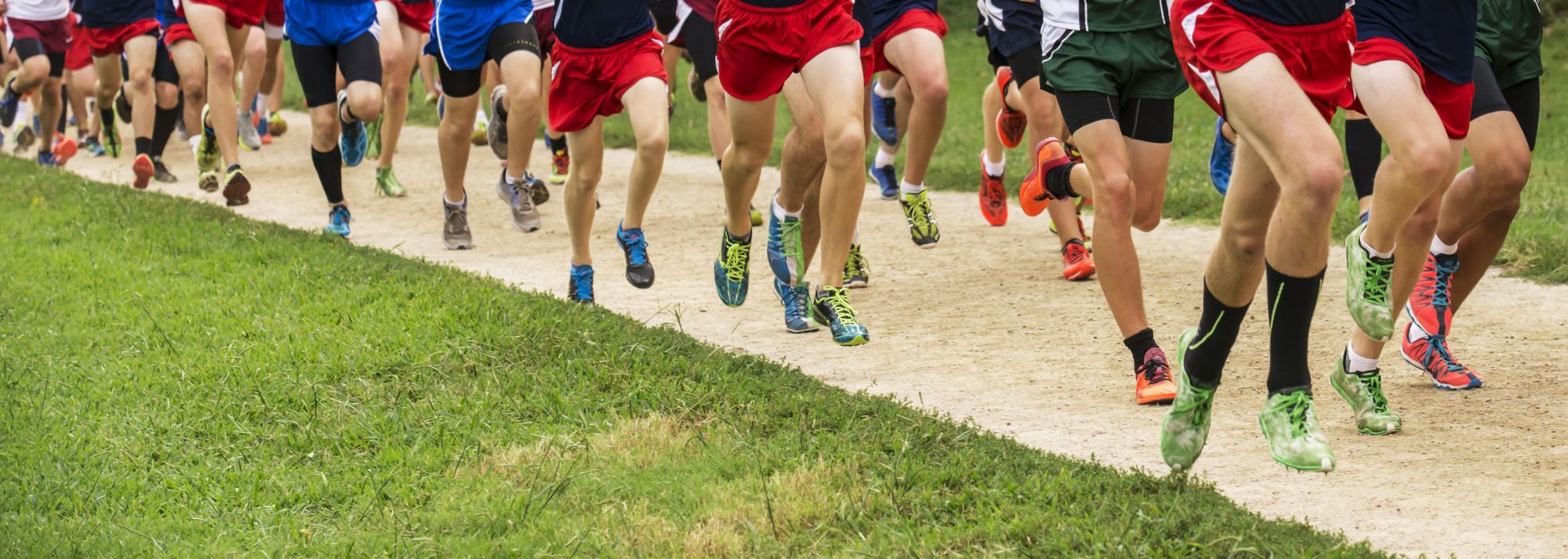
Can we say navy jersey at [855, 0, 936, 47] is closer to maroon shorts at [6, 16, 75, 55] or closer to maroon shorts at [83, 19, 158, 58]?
maroon shorts at [83, 19, 158, 58]

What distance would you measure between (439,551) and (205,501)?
0.88m

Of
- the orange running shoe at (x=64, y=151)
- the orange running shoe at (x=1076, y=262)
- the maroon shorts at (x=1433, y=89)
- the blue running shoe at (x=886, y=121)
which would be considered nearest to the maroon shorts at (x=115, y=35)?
the orange running shoe at (x=64, y=151)

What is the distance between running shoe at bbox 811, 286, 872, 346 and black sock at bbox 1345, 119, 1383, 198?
2.00 meters

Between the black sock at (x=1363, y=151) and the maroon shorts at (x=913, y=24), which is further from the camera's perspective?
the maroon shorts at (x=913, y=24)

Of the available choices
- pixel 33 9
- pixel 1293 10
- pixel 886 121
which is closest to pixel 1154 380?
pixel 1293 10

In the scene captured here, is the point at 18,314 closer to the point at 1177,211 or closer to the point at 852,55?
the point at 852,55

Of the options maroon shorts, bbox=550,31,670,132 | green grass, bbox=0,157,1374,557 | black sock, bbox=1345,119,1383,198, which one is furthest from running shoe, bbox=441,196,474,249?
black sock, bbox=1345,119,1383,198

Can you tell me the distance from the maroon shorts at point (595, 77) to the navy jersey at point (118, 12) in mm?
5376

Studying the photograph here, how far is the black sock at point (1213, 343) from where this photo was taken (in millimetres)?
4109

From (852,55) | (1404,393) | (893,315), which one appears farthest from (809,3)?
(1404,393)

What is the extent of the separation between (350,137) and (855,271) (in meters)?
3.46

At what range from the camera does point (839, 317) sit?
620 centimetres

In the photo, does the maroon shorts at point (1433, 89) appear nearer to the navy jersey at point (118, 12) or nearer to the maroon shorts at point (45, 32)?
the navy jersey at point (118, 12)

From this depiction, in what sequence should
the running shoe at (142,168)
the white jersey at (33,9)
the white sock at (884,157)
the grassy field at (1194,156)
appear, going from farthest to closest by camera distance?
the white jersey at (33,9) → the running shoe at (142,168) → the white sock at (884,157) → the grassy field at (1194,156)
